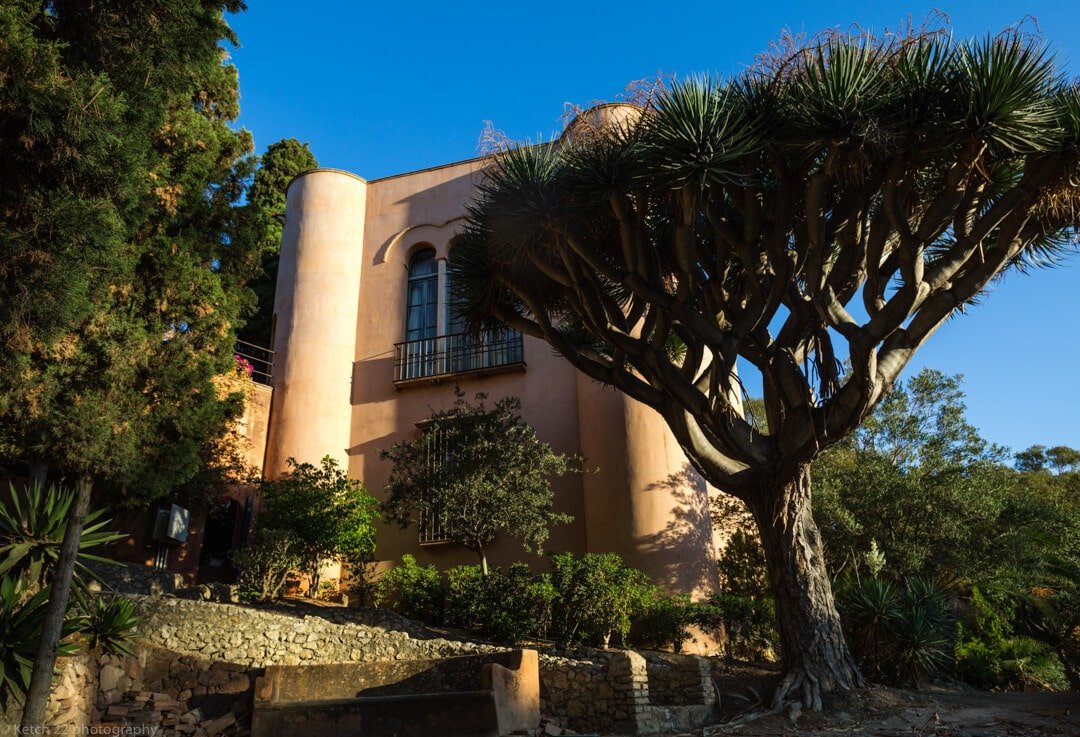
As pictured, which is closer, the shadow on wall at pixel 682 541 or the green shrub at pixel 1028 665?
the green shrub at pixel 1028 665

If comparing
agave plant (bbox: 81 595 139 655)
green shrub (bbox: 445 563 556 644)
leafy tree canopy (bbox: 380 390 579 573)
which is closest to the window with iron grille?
leafy tree canopy (bbox: 380 390 579 573)

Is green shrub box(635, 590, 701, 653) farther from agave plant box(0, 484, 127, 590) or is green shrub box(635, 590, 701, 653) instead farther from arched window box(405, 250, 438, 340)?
arched window box(405, 250, 438, 340)

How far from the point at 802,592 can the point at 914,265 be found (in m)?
3.81

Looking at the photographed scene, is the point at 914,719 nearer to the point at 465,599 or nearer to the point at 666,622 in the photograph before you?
the point at 666,622

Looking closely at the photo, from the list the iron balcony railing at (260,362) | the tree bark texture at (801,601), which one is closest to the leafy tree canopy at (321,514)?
the iron balcony railing at (260,362)

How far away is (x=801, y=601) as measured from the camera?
9.05 metres

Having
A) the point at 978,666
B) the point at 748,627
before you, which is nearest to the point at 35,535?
the point at 748,627

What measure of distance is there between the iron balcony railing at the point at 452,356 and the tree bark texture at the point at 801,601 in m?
7.85

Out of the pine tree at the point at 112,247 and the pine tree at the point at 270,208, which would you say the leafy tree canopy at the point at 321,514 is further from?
the pine tree at the point at 270,208

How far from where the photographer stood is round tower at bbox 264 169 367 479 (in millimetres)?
16703

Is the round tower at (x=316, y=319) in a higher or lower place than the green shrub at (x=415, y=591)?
higher

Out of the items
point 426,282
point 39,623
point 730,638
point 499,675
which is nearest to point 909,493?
point 730,638

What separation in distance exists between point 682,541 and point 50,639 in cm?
953

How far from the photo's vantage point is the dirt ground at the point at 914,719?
7.81 metres
